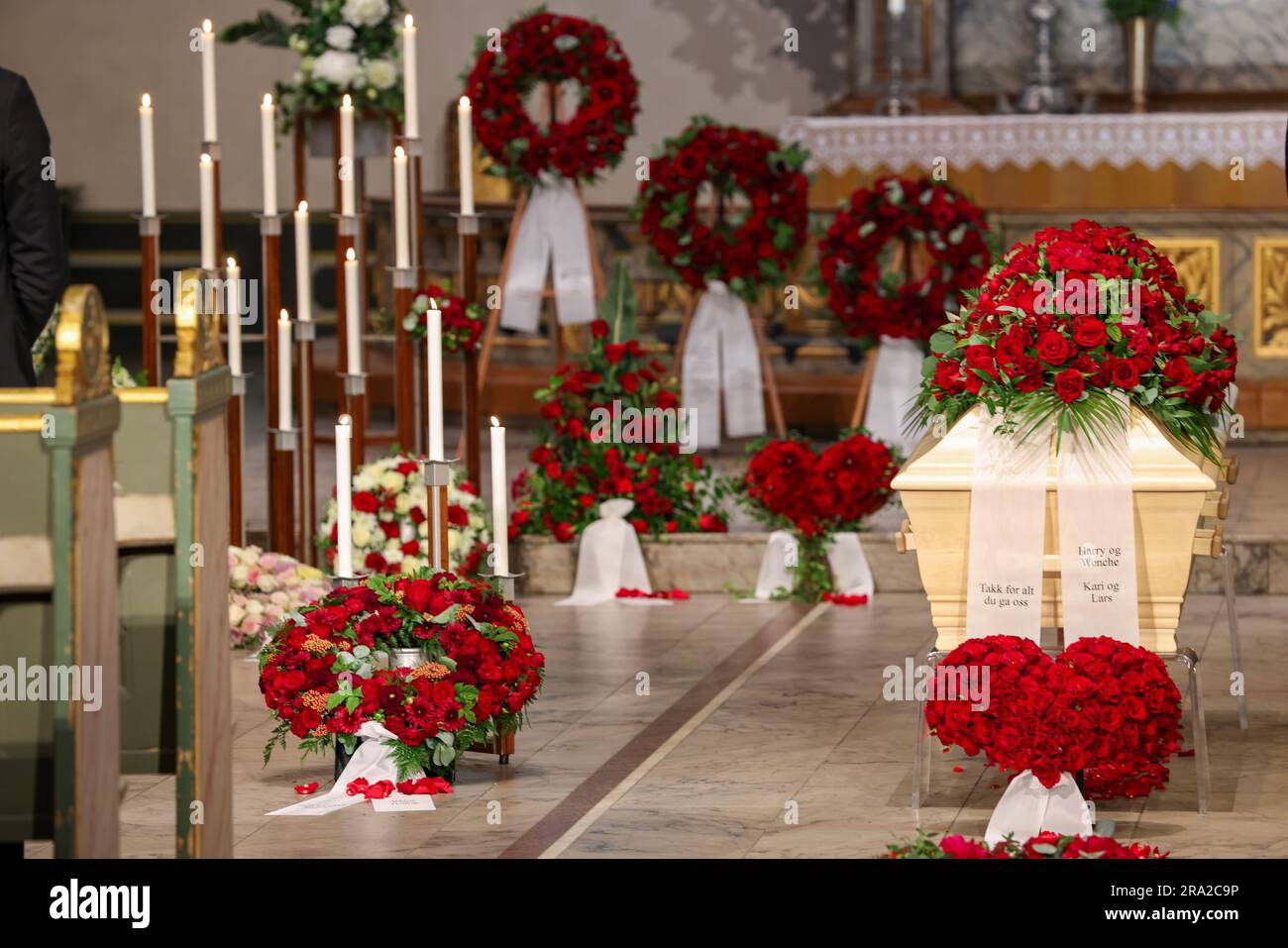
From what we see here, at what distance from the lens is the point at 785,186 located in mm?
8930

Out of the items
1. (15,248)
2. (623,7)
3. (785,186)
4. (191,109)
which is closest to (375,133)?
(785,186)

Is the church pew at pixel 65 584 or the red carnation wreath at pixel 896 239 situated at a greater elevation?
the red carnation wreath at pixel 896 239

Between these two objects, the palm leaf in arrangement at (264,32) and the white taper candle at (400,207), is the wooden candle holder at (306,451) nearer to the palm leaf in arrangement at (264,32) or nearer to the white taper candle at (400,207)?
the white taper candle at (400,207)

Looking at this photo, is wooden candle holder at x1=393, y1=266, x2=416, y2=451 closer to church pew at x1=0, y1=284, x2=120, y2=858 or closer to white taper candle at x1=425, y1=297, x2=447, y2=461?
white taper candle at x1=425, y1=297, x2=447, y2=461

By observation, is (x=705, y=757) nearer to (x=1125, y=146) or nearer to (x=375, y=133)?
(x=375, y=133)

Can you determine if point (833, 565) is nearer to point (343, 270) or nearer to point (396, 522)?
point (396, 522)

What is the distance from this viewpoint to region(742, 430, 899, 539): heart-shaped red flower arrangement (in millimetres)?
7551

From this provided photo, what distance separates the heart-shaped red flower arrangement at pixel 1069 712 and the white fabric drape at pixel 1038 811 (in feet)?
0.15

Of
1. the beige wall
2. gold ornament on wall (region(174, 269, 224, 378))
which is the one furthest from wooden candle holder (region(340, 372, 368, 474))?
the beige wall

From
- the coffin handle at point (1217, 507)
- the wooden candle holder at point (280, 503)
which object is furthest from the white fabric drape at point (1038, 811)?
the wooden candle holder at point (280, 503)

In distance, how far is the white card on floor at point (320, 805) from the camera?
484 centimetres

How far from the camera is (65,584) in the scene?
3121 millimetres

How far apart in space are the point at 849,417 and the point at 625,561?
2.92 meters

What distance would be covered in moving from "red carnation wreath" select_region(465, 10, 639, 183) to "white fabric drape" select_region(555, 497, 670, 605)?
5.61 feet
